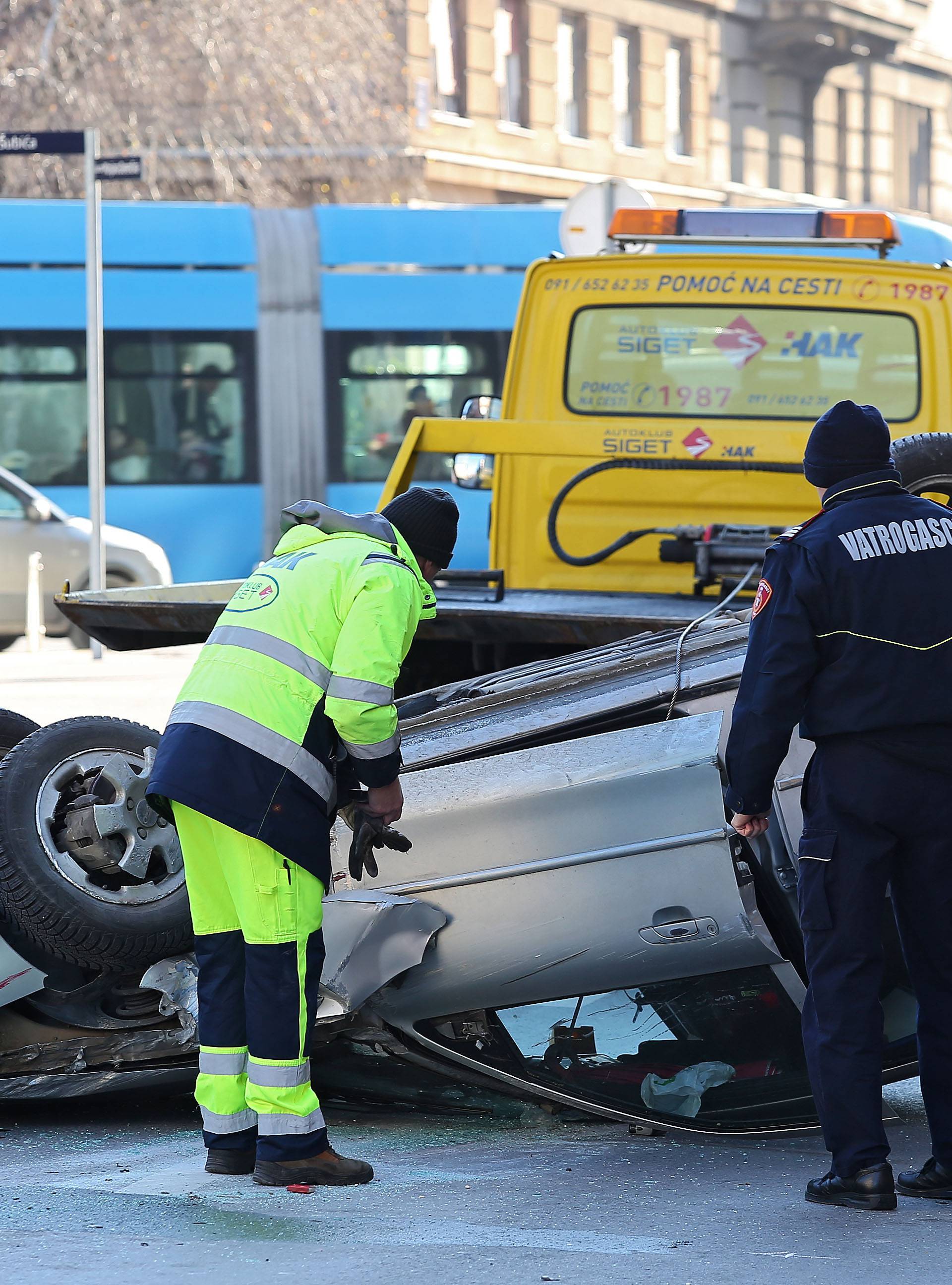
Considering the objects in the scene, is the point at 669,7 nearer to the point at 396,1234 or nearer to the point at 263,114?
the point at 263,114

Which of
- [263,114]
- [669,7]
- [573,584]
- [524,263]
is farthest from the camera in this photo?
[669,7]

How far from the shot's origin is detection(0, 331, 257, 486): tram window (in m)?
15.6

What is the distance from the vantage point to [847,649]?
3525 millimetres

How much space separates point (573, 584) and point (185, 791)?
12.0ft

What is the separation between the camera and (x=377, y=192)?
2581 cm

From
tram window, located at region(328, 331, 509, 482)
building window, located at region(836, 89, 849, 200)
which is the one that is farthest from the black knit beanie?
building window, located at region(836, 89, 849, 200)

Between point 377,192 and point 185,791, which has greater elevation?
point 377,192

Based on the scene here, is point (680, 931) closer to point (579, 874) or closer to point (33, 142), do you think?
point (579, 874)

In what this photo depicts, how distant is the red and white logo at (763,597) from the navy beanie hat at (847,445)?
27cm

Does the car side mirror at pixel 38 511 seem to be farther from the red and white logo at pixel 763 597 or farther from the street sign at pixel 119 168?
the red and white logo at pixel 763 597

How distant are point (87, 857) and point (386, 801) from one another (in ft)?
2.73

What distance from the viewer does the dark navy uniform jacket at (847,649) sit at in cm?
350

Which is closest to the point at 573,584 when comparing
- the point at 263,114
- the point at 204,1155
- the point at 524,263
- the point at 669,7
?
the point at 204,1155

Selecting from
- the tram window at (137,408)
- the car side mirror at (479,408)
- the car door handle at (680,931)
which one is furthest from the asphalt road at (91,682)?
the car door handle at (680,931)
